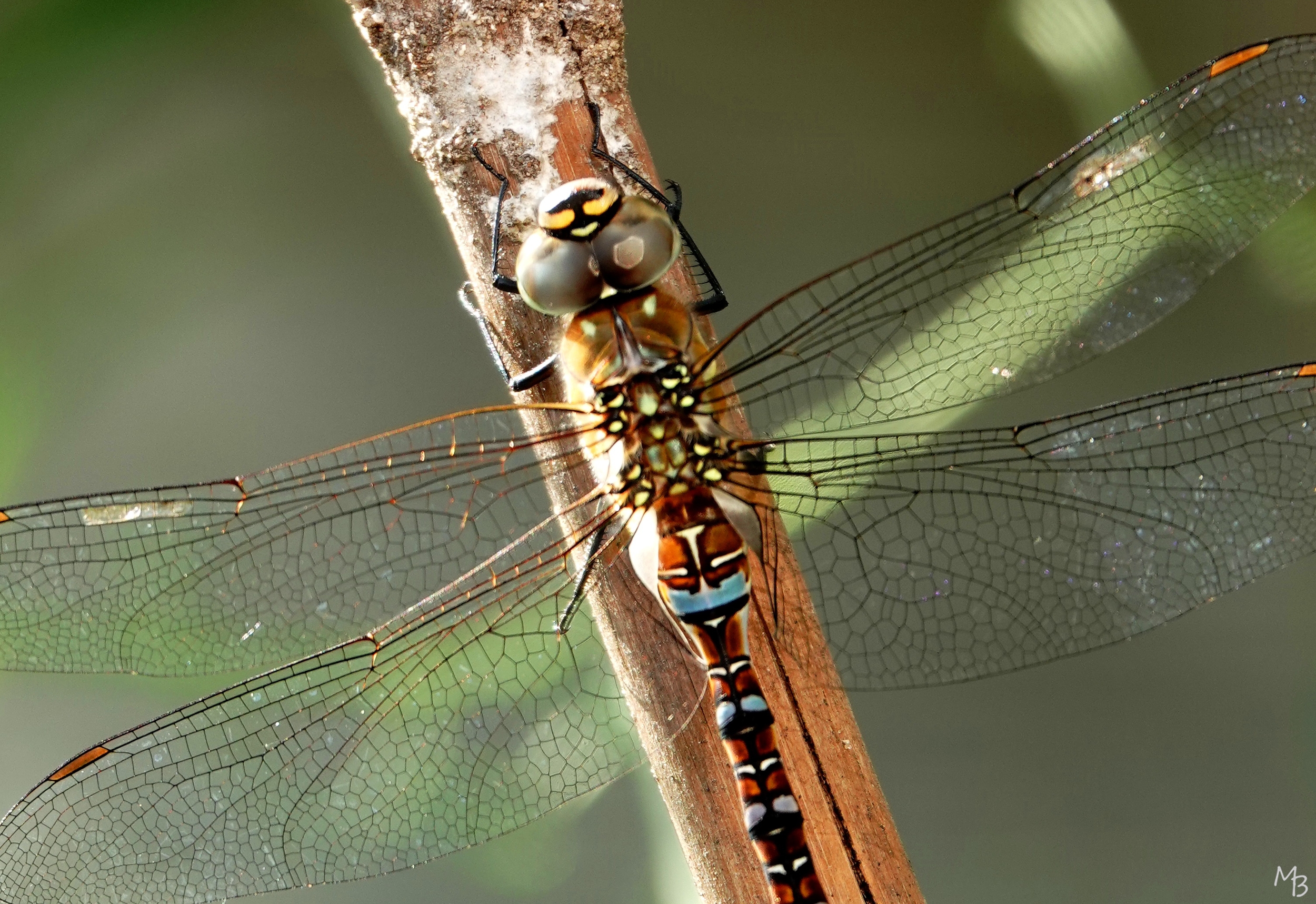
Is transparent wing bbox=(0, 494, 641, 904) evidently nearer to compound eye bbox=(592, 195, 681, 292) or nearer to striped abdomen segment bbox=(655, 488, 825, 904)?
striped abdomen segment bbox=(655, 488, 825, 904)

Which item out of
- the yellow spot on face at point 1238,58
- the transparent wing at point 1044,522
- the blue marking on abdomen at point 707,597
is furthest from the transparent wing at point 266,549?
the yellow spot on face at point 1238,58

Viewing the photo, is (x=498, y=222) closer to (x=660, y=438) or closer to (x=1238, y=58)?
(x=660, y=438)

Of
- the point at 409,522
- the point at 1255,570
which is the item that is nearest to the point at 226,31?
the point at 409,522

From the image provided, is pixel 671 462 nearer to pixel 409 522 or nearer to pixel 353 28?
pixel 409 522
